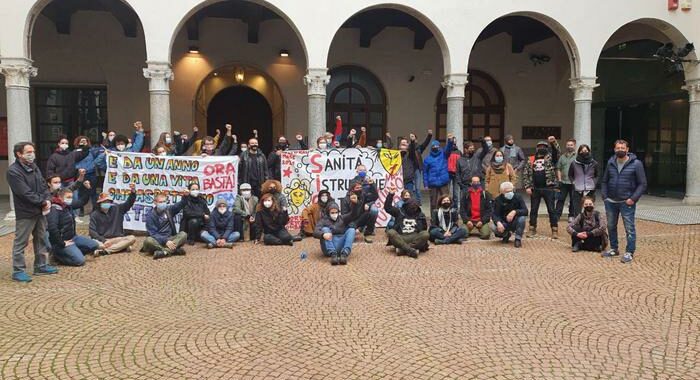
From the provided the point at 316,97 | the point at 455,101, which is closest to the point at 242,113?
the point at 316,97

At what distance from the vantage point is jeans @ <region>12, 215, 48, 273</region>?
689cm

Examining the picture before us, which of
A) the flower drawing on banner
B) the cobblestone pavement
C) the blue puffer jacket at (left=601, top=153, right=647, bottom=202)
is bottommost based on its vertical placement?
the cobblestone pavement

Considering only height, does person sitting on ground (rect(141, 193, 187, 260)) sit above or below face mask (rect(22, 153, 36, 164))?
below

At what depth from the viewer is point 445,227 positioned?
31.0 ft

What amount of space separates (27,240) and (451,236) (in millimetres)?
6191

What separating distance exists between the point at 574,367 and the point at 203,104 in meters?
14.7

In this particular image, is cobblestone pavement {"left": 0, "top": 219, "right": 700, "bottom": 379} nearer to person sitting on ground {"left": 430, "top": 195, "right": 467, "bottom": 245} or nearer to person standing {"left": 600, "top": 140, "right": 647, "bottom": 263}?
person standing {"left": 600, "top": 140, "right": 647, "bottom": 263}

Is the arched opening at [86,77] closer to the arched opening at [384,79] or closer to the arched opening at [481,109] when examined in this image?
the arched opening at [384,79]

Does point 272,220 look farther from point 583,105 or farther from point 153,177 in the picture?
point 583,105

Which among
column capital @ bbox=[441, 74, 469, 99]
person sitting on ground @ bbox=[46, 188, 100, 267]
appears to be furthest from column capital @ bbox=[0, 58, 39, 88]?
column capital @ bbox=[441, 74, 469, 99]

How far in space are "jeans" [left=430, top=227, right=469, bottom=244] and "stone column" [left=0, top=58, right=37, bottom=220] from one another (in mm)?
8284

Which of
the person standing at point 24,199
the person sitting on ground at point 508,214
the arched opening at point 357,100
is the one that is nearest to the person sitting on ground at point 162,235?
the person standing at point 24,199

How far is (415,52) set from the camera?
1761cm

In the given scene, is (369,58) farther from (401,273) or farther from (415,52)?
(401,273)
